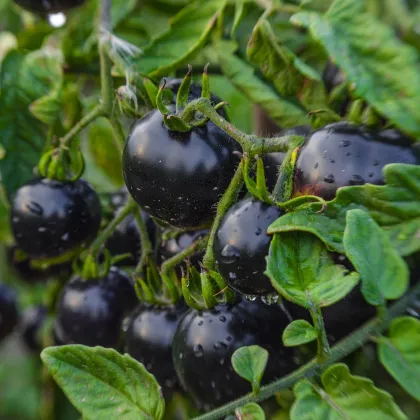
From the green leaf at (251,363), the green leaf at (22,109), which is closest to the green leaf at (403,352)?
the green leaf at (251,363)

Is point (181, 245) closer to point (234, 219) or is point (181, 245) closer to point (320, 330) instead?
point (234, 219)

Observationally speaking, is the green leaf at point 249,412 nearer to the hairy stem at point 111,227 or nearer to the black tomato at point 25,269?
the hairy stem at point 111,227

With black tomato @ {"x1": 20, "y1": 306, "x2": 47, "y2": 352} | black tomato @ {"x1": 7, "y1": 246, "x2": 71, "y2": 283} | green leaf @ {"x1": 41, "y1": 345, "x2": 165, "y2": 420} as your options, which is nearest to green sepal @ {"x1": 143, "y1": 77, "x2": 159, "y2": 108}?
green leaf @ {"x1": 41, "y1": 345, "x2": 165, "y2": 420}

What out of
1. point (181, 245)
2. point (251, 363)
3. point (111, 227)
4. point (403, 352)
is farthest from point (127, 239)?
point (403, 352)

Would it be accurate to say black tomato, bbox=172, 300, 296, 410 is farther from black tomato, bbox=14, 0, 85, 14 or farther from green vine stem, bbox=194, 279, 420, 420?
black tomato, bbox=14, 0, 85, 14

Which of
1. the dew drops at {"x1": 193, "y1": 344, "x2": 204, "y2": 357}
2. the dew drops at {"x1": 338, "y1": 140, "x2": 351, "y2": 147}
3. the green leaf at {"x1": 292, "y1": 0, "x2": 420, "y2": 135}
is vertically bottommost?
the dew drops at {"x1": 193, "y1": 344, "x2": 204, "y2": 357}

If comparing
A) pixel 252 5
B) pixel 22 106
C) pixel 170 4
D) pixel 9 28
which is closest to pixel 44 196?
pixel 22 106
